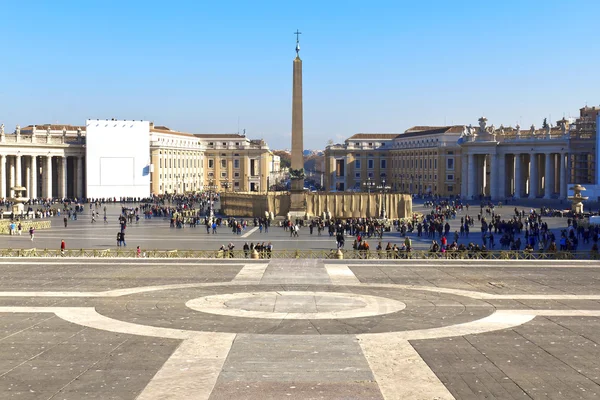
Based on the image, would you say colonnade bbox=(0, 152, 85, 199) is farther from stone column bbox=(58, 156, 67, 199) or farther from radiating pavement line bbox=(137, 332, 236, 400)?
radiating pavement line bbox=(137, 332, 236, 400)

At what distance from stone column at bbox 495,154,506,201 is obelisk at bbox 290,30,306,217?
134ft

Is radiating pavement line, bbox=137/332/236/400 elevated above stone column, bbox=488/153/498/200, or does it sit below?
below

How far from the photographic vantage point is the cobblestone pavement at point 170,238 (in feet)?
130

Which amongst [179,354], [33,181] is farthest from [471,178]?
[179,354]

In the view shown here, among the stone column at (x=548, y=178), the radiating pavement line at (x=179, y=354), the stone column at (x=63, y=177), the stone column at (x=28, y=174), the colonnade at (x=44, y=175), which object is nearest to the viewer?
the radiating pavement line at (x=179, y=354)

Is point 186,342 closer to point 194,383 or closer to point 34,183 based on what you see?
point 194,383

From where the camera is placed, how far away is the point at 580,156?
88.0 meters

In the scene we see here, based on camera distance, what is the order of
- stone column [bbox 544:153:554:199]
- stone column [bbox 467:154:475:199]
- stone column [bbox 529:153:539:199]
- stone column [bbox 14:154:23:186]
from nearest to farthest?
stone column [bbox 14:154:23:186] < stone column [bbox 544:153:554:199] < stone column [bbox 529:153:539:199] < stone column [bbox 467:154:475:199]

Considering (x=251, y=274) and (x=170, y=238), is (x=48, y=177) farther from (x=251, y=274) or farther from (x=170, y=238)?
(x=251, y=274)

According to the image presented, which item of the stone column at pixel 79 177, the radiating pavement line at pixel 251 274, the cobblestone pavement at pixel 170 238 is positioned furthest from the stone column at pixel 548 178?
the radiating pavement line at pixel 251 274

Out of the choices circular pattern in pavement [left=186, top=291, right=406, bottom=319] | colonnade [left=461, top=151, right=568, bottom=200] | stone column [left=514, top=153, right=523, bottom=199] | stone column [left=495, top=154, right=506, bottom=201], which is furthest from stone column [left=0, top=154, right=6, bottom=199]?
circular pattern in pavement [left=186, top=291, right=406, bottom=319]

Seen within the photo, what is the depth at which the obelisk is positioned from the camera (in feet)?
177

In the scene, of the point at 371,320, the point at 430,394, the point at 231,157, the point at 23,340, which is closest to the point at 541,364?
the point at 430,394

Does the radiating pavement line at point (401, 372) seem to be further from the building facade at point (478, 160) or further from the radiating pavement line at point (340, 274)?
the building facade at point (478, 160)
